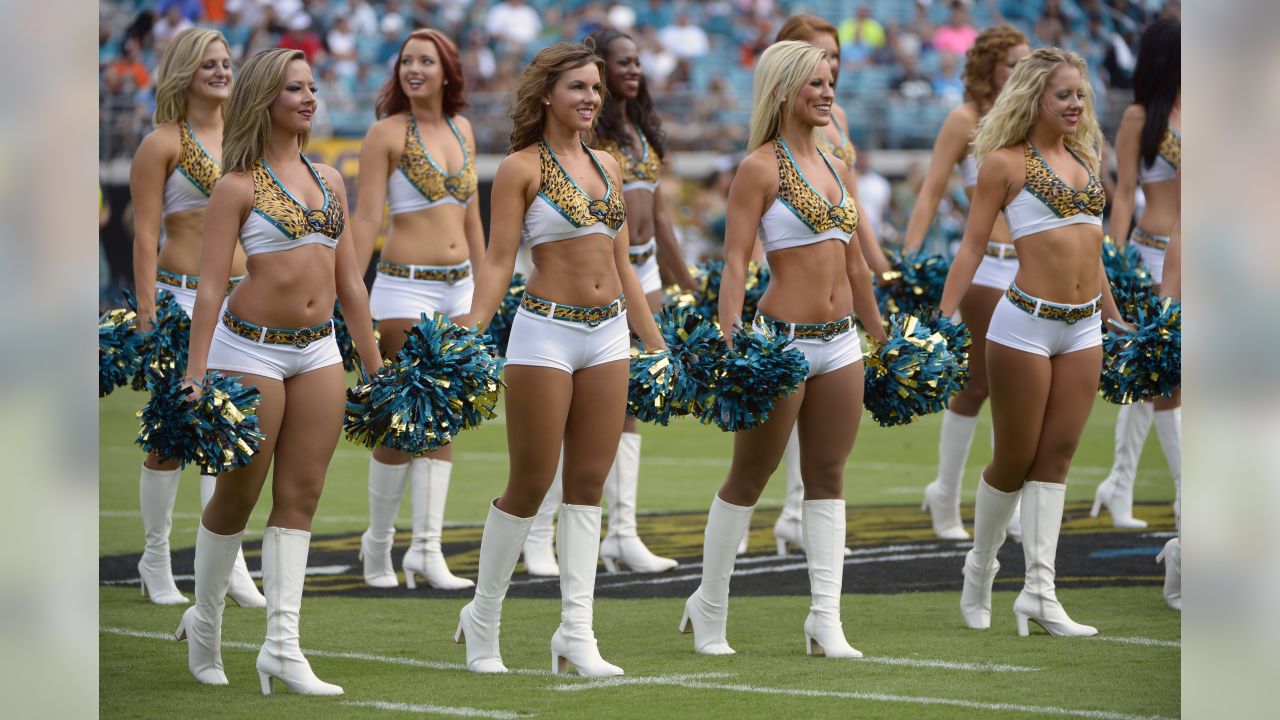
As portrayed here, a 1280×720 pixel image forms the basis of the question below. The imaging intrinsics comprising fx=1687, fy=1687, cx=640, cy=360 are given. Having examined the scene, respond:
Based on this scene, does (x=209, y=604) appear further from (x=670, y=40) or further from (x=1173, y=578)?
(x=670, y=40)

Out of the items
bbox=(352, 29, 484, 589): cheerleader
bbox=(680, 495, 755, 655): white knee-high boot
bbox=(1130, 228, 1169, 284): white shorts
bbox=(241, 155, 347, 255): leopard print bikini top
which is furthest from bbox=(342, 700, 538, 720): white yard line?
bbox=(1130, 228, 1169, 284): white shorts

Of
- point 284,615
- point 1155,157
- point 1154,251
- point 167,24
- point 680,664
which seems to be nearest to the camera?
point 284,615

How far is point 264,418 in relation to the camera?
4.46 m

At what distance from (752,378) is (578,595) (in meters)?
0.79

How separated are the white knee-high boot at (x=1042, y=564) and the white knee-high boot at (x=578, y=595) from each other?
1.39m

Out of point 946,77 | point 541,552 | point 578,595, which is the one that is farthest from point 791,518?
point 946,77

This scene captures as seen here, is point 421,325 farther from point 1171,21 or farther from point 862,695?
point 1171,21

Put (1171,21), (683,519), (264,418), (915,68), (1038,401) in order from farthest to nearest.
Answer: (915,68) → (683,519) → (1171,21) → (1038,401) → (264,418)

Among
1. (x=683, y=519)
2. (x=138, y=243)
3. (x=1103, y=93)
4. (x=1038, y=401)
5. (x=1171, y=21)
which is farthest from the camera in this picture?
(x=1103, y=93)

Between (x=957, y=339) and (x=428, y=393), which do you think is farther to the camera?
(x=957, y=339)

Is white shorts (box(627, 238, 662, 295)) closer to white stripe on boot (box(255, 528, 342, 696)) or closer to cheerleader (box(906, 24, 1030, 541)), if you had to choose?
cheerleader (box(906, 24, 1030, 541))

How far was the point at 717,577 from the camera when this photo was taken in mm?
5176
